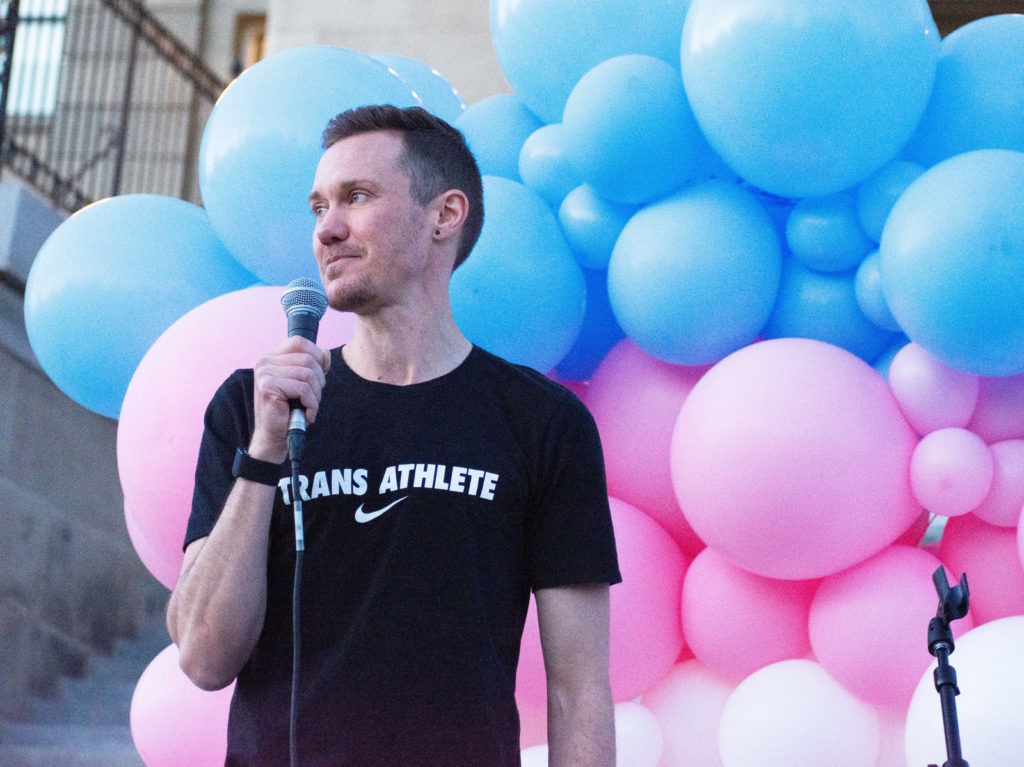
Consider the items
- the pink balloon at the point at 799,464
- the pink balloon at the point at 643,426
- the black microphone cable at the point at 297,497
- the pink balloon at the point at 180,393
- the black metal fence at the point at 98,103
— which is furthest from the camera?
the black metal fence at the point at 98,103

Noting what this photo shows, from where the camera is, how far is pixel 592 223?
3.22m

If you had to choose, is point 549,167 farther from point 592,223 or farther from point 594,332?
point 594,332

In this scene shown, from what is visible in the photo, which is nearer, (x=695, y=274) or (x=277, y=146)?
(x=695, y=274)

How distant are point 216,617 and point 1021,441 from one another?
1900mm

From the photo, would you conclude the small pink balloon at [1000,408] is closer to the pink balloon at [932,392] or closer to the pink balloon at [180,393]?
the pink balloon at [932,392]

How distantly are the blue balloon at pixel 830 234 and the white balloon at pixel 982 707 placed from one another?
0.89 metres

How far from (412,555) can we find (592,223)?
1.62m

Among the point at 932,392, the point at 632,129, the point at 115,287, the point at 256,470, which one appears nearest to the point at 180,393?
the point at 115,287

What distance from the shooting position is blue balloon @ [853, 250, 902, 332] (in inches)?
117

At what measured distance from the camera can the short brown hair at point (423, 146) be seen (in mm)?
1979

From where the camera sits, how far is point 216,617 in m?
1.68

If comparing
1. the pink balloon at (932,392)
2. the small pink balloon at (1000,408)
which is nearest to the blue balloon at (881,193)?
the pink balloon at (932,392)

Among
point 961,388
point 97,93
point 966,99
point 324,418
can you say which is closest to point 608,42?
point 966,99

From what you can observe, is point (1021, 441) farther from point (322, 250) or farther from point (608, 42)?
point (322, 250)
